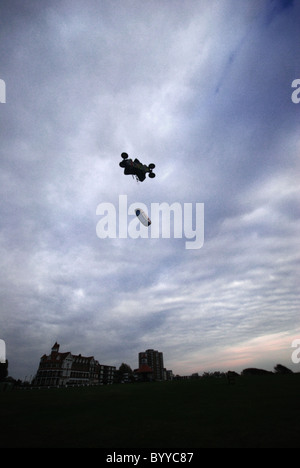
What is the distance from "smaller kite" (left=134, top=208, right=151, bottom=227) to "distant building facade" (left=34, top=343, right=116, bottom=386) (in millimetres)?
87482

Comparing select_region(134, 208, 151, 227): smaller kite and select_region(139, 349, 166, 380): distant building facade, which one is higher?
select_region(134, 208, 151, 227): smaller kite

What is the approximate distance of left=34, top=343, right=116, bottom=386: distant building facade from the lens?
8658cm

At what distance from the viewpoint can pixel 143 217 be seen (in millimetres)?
27719

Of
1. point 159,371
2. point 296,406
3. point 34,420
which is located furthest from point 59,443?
point 159,371

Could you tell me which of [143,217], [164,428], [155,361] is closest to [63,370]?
[143,217]

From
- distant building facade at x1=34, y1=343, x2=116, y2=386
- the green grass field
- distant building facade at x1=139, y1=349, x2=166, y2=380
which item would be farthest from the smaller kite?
distant building facade at x1=139, y1=349, x2=166, y2=380

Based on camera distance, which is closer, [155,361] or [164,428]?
[164,428]

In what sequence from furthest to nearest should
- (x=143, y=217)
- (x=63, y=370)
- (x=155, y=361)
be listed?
(x=155, y=361) → (x=63, y=370) → (x=143, y=217)

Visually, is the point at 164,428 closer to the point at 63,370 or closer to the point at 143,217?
the point at 143,217

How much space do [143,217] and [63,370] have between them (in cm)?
8924

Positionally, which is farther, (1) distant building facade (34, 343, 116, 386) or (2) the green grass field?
(1) distant building facade (34, 343, 116, 386)

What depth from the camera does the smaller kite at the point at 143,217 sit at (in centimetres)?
2691

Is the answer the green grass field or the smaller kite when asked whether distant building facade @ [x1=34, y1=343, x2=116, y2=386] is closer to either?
the smaller kite
